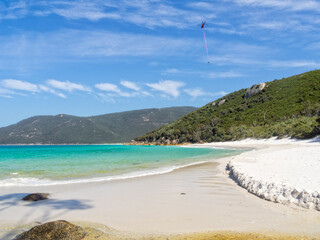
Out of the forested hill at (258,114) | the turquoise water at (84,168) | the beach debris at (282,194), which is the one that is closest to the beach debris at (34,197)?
the turquoise water at (84,168)

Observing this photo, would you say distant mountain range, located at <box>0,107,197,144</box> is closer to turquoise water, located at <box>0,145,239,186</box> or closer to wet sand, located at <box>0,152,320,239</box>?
turquoise water, located at <box>0,145,239,186</box>

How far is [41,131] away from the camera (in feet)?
525

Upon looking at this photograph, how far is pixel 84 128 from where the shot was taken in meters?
161

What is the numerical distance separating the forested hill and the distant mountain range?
214 ft

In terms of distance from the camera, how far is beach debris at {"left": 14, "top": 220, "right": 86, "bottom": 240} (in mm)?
4570

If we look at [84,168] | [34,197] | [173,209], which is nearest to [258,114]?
[84,168]

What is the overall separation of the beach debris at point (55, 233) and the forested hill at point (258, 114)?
37533mm

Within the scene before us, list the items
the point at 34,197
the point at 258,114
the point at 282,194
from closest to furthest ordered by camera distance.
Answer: the point at 282,194 < the point at 34,197 < the point at 258,114

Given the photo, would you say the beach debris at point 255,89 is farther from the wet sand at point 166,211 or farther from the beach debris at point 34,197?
the beach debris at point 34,197

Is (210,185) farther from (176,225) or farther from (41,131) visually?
(41,131)

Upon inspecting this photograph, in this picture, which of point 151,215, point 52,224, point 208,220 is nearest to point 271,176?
point 208,220

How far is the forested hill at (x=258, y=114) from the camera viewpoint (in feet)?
163

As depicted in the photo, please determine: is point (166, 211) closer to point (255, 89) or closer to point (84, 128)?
point (255, 89)

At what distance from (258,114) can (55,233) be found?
224 ft
